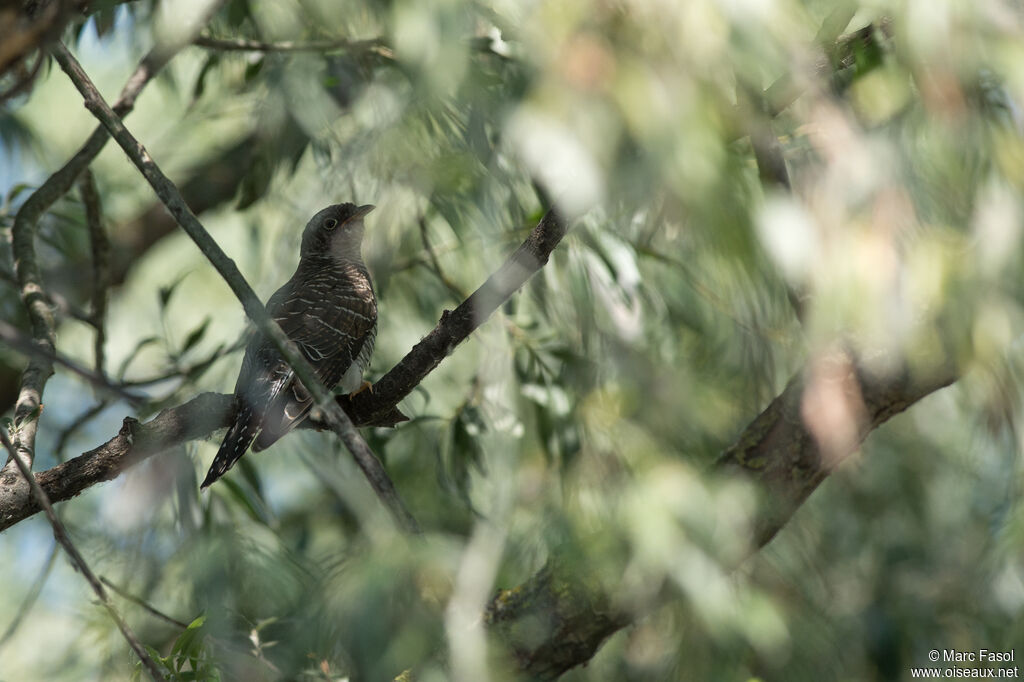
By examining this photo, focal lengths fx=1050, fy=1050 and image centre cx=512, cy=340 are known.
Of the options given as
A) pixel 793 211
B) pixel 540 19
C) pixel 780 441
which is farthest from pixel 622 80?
pixel 780 441

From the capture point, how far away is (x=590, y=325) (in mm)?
3262

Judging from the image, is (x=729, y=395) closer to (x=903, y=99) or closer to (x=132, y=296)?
(x=903, y=99)

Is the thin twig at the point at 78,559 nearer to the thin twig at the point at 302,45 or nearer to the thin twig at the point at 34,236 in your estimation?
the thin twig at the point at 34,236

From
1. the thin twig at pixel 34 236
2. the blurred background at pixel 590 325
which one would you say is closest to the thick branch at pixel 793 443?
the blurred background at pixel 590 325

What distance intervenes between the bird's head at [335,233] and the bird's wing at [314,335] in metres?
0.38

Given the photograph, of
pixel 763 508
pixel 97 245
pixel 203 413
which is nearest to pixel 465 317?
pixel 203 413

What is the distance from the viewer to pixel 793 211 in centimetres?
201

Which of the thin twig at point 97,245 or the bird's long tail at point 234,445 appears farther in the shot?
the thin twig at point 97,245

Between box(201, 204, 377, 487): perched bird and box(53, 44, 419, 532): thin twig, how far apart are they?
839mm

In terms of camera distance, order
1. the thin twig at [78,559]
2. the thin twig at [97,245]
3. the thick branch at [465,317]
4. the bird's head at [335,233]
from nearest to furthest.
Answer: the thin twig at [78,559]
the thick branch at [465,317]
the thin twig at [97,245]
the bird's head at [335,233]

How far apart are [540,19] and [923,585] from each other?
3.21 m

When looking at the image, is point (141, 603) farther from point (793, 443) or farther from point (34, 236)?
point (793, 443)

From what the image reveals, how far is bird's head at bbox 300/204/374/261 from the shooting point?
13.3ft

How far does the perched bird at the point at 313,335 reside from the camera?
2699 millimetres
